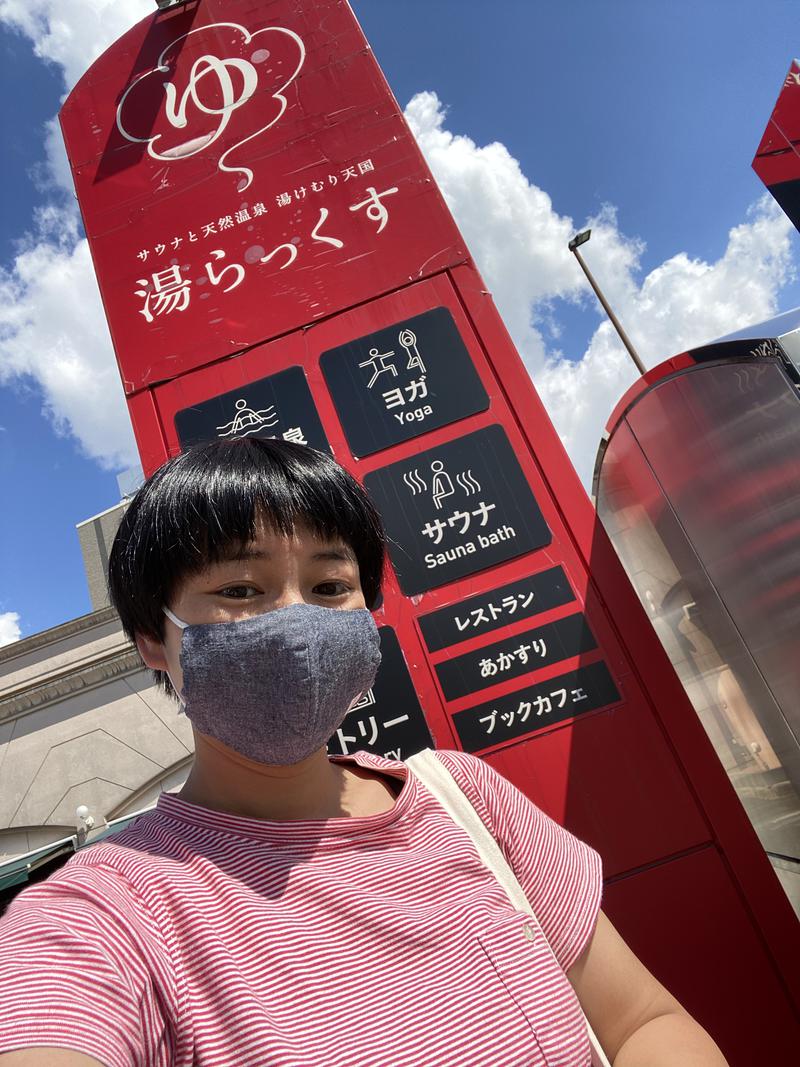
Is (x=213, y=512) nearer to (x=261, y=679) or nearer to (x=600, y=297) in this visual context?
(x=261, y=679)

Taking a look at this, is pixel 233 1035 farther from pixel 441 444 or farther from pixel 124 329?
pixel 124 329

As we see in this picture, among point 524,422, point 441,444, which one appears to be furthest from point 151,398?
point 524,422

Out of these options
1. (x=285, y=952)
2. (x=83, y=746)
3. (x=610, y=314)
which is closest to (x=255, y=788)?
(x=285, y=952)

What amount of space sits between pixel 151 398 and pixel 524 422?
1.37 metres

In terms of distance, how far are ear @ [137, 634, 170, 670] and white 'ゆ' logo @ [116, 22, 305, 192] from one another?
223 centimetres

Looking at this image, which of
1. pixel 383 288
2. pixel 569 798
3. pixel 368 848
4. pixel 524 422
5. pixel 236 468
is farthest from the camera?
pixel 383 288

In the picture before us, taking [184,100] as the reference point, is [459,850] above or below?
below

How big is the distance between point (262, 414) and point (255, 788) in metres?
1.53

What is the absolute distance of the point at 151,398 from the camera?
2.39 metres

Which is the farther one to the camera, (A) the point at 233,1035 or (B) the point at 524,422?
(B) the point at 524,422

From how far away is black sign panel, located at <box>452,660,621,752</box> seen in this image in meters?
1.90

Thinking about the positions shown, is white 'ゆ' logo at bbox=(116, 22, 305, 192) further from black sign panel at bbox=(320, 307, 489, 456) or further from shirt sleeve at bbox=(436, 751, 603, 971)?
shirt sleeve at bbox=(436, 751, 603, 971)

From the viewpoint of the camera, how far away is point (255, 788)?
1023 mm

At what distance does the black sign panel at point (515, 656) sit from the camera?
1946 millimetres
